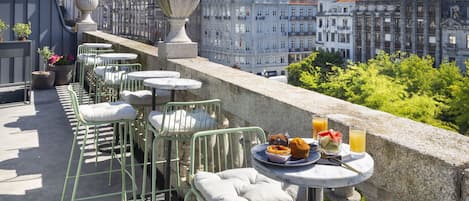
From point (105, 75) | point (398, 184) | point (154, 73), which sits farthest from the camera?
point (105, 75)

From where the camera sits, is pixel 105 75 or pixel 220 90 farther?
pixel 105 75

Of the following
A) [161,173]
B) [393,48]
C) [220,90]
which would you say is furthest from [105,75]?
[393,48]

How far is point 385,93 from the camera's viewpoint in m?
29.5

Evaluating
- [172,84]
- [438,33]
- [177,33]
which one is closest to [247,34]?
[438,33]

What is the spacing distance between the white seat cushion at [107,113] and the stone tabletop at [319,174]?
6.20ft

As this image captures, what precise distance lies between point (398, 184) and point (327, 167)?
0.42 m

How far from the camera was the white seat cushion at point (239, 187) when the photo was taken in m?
1.78

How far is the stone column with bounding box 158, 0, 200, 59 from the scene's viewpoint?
5.39m

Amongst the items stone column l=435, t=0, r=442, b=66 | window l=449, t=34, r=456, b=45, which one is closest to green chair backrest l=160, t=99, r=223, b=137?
window l=449, t=34, r=456, b=45

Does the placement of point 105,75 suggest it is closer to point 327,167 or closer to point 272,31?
point 327,167

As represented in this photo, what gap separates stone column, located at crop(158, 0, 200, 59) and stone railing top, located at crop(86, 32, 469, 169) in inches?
71.6

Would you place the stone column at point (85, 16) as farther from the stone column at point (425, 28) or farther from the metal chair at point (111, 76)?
the stone column at point (425, 28)

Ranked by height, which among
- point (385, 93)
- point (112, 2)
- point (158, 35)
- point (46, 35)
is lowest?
point (385, 93)

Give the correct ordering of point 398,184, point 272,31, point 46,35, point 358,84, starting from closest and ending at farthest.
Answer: point 398,184 → point 46,35 → point 358,84 → point 272,31
